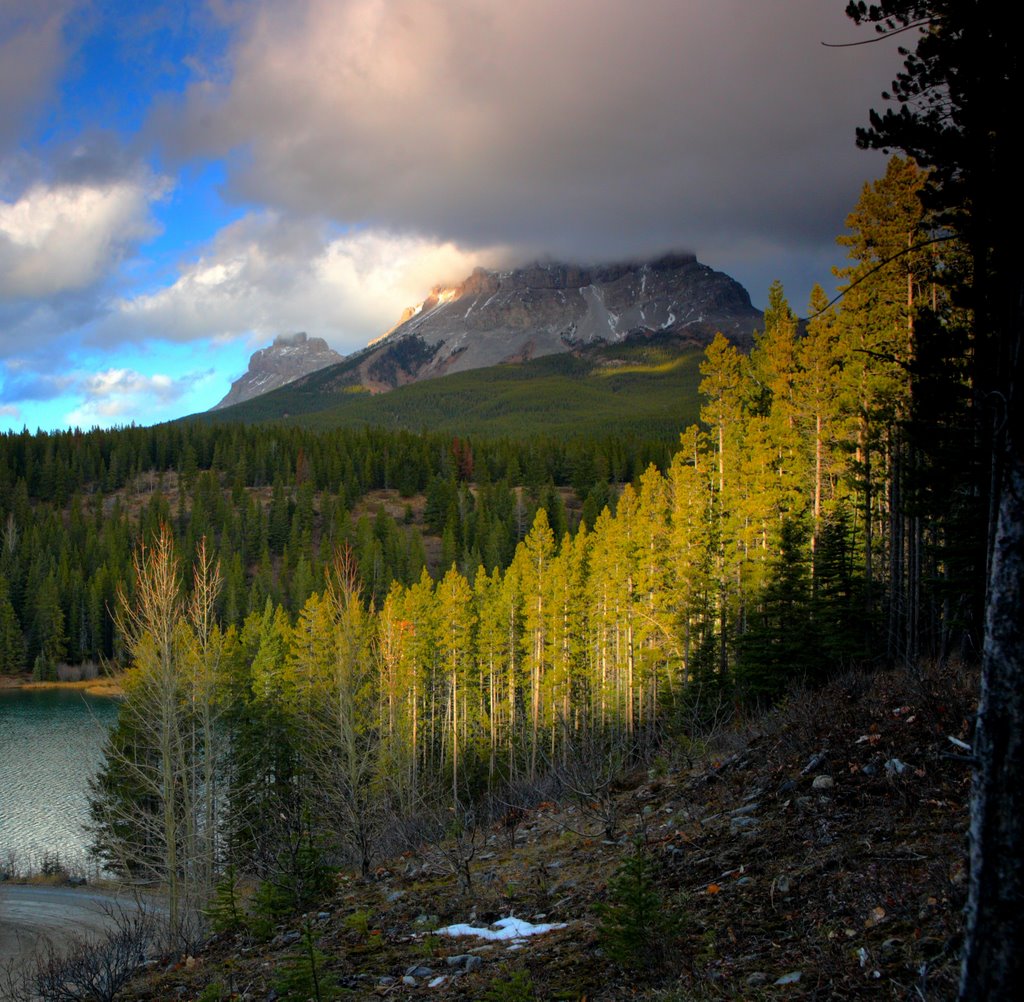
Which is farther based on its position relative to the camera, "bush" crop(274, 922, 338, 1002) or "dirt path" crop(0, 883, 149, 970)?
"dirt path" crop(0, 883, 149, 970)

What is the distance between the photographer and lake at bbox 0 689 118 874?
34.0 m

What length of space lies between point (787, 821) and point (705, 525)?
25.4 metres

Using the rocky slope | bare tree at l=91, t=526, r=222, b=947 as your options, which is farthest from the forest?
the rocky slope

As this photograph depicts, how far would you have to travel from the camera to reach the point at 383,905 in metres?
9.98

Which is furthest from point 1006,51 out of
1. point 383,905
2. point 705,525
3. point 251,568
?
point 251,568

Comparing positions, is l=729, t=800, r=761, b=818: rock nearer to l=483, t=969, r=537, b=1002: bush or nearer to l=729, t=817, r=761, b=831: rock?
l=729, t=817, r=761, b=831: rock

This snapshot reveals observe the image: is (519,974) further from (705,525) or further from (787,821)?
(705,525)

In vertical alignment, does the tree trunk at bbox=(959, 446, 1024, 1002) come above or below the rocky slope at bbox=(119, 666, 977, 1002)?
above

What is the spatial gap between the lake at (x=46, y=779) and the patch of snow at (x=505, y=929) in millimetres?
15791

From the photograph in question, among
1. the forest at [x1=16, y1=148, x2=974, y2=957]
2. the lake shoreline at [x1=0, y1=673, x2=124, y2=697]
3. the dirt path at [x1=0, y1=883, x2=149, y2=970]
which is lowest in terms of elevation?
A: the lake shoreline at [x1=0, y1=673, x2=124, y2=697]

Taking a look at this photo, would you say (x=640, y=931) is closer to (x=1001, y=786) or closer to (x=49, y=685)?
(x=1001, y=786)

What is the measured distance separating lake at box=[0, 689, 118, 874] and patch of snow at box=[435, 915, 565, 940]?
15791mm

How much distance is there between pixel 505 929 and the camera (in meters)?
7.76

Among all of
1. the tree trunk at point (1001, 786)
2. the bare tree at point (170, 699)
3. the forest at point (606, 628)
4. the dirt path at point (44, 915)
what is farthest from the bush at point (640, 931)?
the dirt path at point (44, 915)
